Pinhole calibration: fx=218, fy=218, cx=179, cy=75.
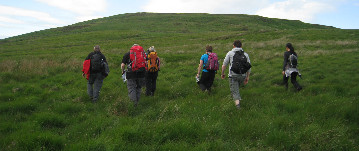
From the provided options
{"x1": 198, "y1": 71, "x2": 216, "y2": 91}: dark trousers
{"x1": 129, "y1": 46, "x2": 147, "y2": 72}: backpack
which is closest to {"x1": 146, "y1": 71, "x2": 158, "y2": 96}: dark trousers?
{"x1": 129, "y1": 46, "x2": 147, "y2": 72}: backpack

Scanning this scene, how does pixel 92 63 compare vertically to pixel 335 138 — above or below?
above

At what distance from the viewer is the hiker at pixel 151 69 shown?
8.74 meters

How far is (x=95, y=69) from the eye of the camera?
26.1 ft

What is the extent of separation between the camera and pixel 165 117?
607 centimetres

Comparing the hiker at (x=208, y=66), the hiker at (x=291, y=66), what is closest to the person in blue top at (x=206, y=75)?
the hiker at (x=208, y=66)

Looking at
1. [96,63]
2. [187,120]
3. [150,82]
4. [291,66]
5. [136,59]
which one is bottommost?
[187,120]

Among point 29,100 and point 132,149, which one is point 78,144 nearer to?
point 132,149

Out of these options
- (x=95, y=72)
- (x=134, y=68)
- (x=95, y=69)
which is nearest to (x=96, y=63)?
(x=95, y=69)

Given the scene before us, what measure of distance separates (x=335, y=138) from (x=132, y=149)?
4.18 metres

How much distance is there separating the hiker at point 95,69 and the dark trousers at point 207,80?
154 inches

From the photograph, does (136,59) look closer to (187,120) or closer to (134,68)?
(134,68)

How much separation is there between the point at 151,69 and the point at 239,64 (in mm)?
3614

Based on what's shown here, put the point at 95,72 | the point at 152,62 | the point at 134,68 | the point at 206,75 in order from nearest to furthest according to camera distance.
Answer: the point at 134,68 → the point at 95,72 → the point at 152,62 → the point at 206,75

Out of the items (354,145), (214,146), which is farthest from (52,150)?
(354,145)
